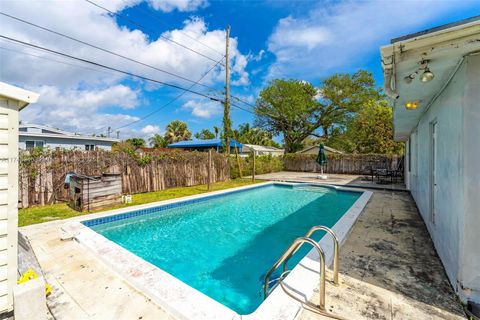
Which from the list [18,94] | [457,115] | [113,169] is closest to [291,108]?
[113,169]

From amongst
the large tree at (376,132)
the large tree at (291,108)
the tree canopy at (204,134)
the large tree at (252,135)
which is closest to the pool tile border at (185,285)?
the large tree at (376,132)

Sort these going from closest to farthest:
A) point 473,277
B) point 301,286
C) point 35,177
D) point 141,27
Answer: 1. point 473,277
2. point 301,286
3. point 35,177
4. point 141,27

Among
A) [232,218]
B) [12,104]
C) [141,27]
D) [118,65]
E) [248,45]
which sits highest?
[248,45]

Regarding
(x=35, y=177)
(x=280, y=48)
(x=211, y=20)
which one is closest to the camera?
(x=35, y=177)

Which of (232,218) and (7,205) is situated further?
(232,218)

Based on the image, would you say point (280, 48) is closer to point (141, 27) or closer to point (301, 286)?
point (141, 27)

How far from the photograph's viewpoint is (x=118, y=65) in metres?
9.36

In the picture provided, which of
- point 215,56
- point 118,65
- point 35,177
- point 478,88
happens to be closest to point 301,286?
point 478,88

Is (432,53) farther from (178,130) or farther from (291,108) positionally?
(178,130)

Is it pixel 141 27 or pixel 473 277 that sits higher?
pixel 141 27

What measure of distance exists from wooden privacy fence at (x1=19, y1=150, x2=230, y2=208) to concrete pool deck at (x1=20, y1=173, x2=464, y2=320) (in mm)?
3584

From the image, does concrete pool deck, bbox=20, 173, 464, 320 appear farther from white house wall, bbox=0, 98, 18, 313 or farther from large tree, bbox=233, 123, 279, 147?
large tree, bbox=233, 123, 279, 147

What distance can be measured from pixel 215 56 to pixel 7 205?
14861 millimetres

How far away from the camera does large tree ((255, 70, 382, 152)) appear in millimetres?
28000
